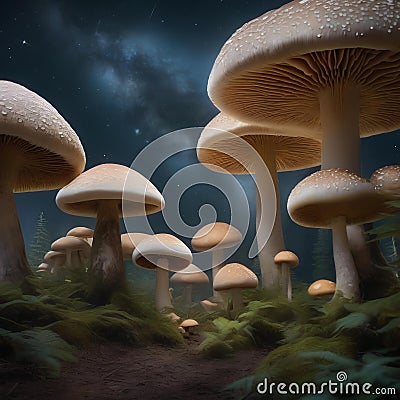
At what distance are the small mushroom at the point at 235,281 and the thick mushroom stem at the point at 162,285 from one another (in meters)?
0.55

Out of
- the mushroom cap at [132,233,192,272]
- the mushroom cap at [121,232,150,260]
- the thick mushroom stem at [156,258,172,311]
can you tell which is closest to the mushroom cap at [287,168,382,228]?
the mushroom cap at [132,233,192,272]

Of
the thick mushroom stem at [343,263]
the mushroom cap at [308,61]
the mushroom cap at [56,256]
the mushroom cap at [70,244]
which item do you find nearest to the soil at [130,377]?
the thick mushroom stem at [343,263]

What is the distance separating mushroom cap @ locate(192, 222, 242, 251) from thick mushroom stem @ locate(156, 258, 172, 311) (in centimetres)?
45

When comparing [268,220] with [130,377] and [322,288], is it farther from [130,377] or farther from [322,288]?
[130,377]

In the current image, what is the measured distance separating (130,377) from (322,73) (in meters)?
1.53

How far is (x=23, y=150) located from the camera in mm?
2209

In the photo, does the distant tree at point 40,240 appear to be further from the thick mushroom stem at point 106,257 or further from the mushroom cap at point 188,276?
the thick mushroom stem at point 106,257

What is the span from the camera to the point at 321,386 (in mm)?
913

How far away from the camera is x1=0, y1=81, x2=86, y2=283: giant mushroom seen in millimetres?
1842

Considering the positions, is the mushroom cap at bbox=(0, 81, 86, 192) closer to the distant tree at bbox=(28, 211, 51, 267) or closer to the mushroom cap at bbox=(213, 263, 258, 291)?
the mushroom cap at bbox=(213, 263, 258, 291)

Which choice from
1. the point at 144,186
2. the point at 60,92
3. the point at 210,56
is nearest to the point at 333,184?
the point at 144,186

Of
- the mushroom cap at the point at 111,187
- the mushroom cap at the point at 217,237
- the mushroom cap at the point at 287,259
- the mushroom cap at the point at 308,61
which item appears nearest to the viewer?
the mushroom cap at the point at 308,61

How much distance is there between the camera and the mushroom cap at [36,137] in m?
1.83

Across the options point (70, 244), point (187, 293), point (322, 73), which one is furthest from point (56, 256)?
point (322, 73)
